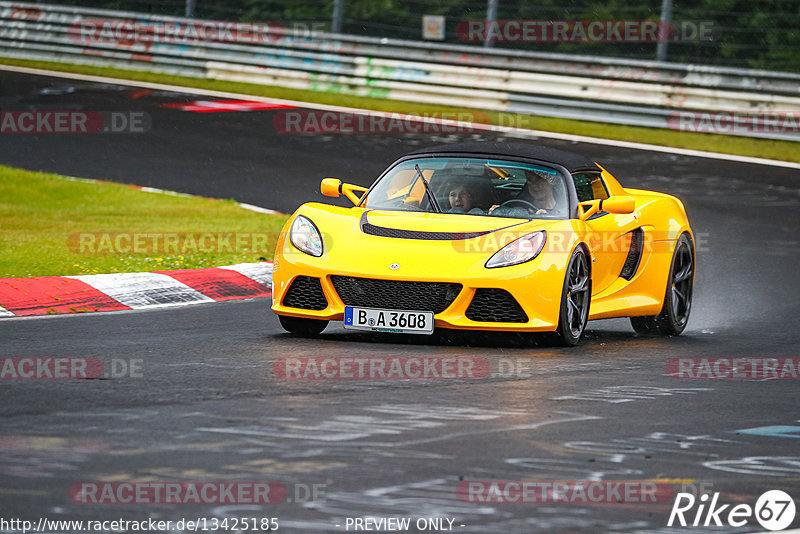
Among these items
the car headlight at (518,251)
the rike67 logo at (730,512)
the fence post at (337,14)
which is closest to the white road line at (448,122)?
the fence post at (337,14)

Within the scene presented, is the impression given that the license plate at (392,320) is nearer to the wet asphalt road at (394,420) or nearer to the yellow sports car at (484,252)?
the yellow sports car at (484,252)

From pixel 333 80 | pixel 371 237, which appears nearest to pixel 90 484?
pixel 371 237

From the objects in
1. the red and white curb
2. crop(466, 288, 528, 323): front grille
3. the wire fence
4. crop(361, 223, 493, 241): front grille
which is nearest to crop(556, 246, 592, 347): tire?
crop(466, 288, 528, 323): front grille

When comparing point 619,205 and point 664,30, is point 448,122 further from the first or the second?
point 619,205

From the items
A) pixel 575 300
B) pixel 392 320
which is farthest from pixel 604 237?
pixel 392 320

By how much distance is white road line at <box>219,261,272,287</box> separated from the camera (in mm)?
11655

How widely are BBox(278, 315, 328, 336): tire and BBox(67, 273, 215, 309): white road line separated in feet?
4.75

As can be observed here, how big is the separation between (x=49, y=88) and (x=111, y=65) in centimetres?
230

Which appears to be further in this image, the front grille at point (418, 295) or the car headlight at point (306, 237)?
the car headlight at point (306, 237)

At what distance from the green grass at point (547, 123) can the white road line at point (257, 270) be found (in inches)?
390

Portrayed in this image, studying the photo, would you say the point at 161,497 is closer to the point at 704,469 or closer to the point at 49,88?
the point at 704,469

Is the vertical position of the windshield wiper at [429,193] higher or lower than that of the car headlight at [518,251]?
higher

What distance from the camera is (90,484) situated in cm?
524

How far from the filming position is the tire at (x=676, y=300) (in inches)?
410
